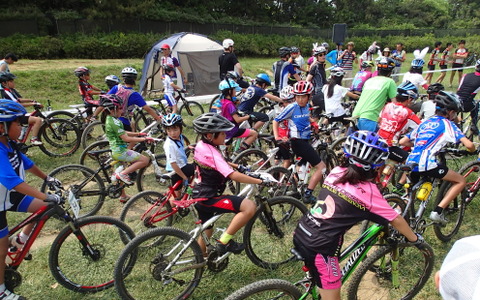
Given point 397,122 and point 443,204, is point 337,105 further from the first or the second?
point 443,204

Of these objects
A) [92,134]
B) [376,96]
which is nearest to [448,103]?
[376,96]

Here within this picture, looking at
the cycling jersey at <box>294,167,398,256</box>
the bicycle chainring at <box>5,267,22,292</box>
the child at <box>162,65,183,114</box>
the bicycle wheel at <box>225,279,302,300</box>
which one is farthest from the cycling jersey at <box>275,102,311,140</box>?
the child at <box>162,65,183,114</box>

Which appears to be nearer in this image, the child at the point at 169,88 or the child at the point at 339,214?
the child at the point at 339,214

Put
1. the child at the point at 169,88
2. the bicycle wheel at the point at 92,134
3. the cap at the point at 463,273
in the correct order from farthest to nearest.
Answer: the child at the point at 169,88 < the bicycle wheel at the point at 92,134 < the cap at the point at 463,273

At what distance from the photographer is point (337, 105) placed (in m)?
7.08

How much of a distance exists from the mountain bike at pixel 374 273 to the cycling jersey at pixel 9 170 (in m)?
2.41

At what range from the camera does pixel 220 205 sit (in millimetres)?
3617

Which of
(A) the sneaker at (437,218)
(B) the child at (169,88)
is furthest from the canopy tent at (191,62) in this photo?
(A) the sneaker at (437,218)

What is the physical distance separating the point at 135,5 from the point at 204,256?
26.9 m

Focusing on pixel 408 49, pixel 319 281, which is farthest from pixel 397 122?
pixel 408 49

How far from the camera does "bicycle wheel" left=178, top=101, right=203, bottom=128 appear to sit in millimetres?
10302

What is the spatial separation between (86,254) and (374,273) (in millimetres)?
3381

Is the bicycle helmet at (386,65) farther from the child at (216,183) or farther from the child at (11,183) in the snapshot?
the child at (11,183)

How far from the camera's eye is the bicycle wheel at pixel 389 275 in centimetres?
330
